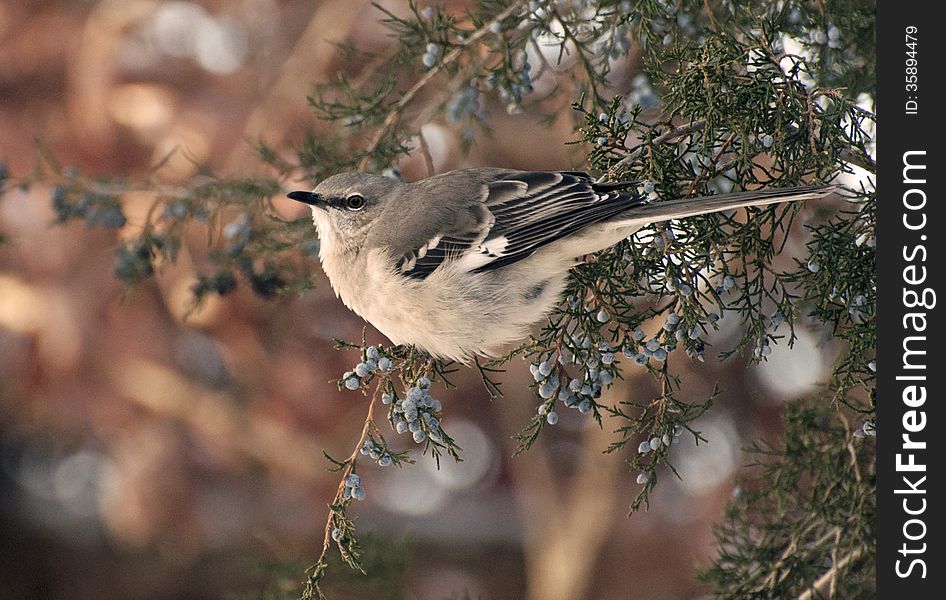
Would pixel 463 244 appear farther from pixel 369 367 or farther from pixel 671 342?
pixel 671 342

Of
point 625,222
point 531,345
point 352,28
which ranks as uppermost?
A: point 352,28

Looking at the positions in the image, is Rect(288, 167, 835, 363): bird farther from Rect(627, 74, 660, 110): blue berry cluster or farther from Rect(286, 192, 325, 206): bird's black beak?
Rect(627, 74, 660, 110): blue berry cluster

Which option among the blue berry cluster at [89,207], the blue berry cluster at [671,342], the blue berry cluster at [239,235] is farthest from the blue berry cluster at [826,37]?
the blue berry cluster at [89,207]

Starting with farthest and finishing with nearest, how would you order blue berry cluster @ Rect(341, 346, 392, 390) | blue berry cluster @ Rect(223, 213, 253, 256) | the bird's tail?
blue berry cluster @ Rect(223, 213, 253, 256) < blue berry cluster @ Rect(341, 346, 392, 390) < the bird's tail

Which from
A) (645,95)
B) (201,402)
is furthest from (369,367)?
(201,402)

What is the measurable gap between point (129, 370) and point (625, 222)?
317 centimetres

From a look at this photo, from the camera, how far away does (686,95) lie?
158 centimetres

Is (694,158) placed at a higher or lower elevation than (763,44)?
lower

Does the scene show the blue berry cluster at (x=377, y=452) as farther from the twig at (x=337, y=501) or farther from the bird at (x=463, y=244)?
the bird at (x=463, y=244)

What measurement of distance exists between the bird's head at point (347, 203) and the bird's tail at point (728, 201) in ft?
2.69

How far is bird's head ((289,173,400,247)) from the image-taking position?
86.7 inches

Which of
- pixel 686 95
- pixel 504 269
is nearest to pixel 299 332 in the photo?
pixel 504 269

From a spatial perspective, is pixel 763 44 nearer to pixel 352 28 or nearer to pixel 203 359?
pixel 352 28

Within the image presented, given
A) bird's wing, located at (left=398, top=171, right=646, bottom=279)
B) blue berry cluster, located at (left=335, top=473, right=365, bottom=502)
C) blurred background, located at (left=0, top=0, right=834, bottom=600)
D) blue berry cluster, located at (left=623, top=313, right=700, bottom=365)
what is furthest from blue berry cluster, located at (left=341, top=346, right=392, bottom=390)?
blurred background, located at (left=0, top=0, right=834, bottom=600)
